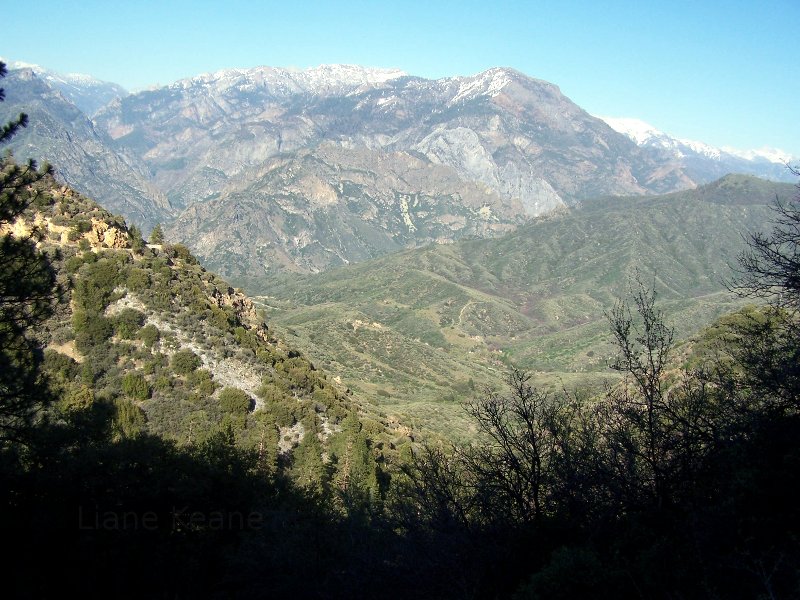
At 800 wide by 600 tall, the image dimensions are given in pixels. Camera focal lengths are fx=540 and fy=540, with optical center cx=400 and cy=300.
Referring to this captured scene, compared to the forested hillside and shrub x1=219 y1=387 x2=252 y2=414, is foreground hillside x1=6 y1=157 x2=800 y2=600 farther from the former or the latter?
shrub x1=219 y1=387 x2=252 y2=414

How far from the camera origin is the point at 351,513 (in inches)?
1011

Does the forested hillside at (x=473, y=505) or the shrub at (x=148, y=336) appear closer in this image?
the forested hillside at (x=473, y=505)

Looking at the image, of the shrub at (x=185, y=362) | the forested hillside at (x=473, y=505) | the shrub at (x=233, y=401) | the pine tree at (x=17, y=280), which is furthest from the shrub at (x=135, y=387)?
the pine tree at (x=17, y=280)

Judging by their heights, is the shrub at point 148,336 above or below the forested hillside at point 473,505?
above

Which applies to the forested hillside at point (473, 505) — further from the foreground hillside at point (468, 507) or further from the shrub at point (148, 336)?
the shrub at point (148, 336)

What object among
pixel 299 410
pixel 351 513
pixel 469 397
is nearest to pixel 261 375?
pixel 299 410

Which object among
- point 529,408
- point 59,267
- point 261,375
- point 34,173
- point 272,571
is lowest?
point 272,571

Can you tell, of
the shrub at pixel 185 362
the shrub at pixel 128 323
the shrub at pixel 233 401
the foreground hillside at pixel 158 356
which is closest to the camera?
the foreground hillside at pixel 158 356

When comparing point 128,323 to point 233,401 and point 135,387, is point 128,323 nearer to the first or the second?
point 135,387

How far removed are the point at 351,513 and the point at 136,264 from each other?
120 ft

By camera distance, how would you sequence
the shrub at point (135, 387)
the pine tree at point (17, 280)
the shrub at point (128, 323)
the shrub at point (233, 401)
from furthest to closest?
the shrub at point (128, 323)
the shrub at point (233, 401)
the shrub at point (135, 387)
the pine tree at point (17, 280)

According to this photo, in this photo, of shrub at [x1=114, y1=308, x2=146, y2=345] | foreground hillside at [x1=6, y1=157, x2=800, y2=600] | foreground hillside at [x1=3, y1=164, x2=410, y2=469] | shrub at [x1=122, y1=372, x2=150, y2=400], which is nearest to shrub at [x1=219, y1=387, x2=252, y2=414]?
foreground hillside at [x1=3, y1=164, x2=410, y2=469]

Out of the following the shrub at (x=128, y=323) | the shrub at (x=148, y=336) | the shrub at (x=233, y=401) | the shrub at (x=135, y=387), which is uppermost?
the shrub at (x=128, y=323)

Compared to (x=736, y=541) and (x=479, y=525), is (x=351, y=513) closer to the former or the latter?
(x=479, y=525)
